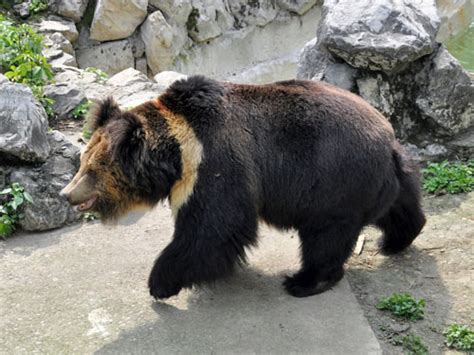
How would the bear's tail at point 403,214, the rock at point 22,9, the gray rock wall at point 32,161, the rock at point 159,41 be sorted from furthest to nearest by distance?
the rock at point 159,41 → the rock at point 22,9 → the gray rock wall at point 32,161 → the bear's tail at point 403,214

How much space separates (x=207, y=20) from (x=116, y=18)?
1980 millimetres

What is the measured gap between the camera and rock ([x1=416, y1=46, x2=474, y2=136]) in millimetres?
6137

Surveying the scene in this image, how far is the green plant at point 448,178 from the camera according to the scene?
19.1 ft

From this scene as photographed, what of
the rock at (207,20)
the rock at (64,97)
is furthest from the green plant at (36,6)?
the rock at (64,97)

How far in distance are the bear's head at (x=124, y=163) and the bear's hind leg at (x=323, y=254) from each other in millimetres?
960

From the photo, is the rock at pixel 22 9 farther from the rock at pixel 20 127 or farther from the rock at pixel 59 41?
the rock at pixel 20 127

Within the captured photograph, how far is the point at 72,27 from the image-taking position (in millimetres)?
9883

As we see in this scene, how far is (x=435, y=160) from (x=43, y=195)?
3471 millimetres

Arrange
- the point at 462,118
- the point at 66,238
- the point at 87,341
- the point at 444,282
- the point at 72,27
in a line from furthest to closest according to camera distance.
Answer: the point at 72,27
the point at 462,118
the point at 66,238
the point at 444,282
the point at 87,341

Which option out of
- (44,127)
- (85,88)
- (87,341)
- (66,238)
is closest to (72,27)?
(85,88)

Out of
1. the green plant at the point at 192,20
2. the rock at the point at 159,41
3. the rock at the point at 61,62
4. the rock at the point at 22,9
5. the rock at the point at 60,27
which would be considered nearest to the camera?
the rock at the point at 61,62

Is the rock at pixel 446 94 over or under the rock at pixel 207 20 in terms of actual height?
over

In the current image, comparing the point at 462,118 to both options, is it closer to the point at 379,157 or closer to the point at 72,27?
the point at 379,157

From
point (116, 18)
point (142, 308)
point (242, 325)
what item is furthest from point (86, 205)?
point (116, 18)
